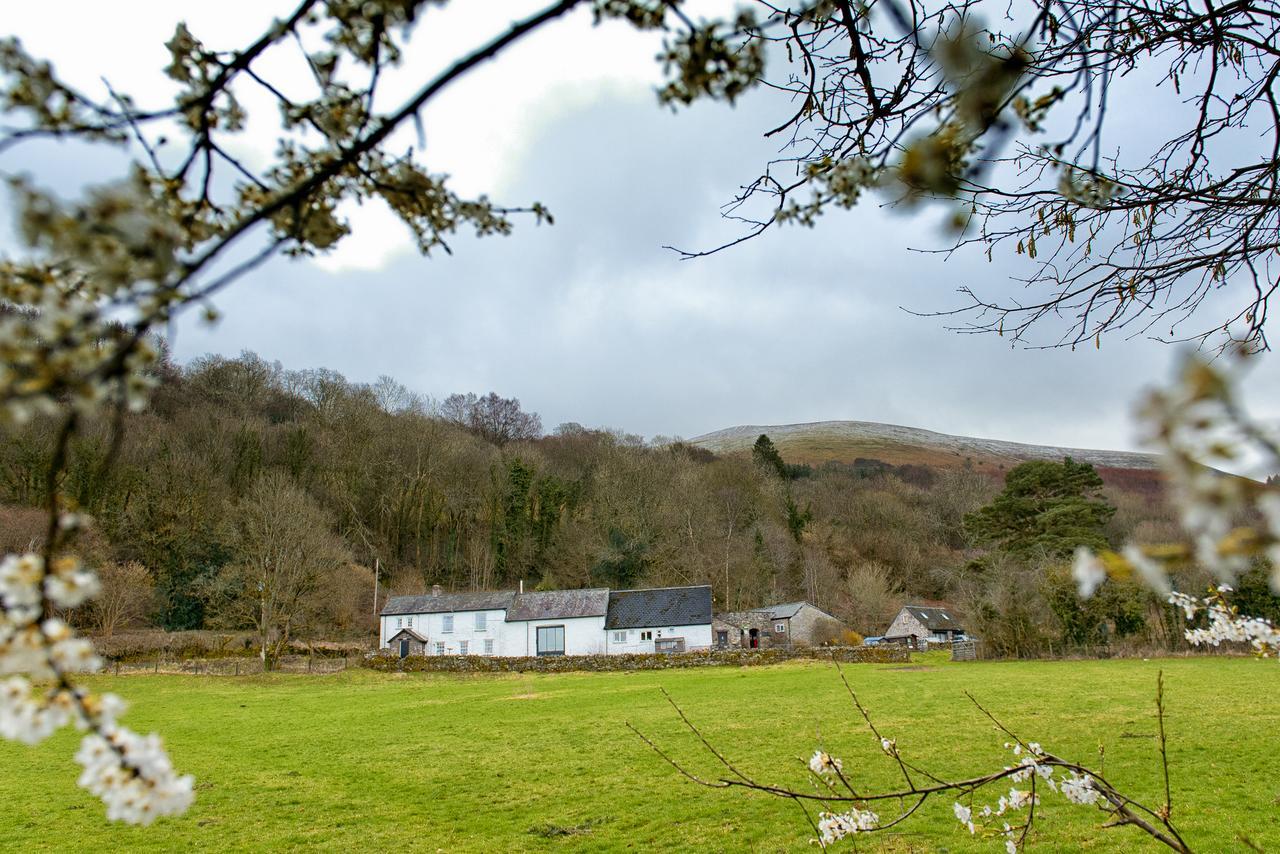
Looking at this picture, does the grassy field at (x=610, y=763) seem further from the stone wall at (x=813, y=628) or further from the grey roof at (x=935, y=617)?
the grey roof at (x=935, y=617)

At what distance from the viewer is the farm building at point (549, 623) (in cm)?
4325

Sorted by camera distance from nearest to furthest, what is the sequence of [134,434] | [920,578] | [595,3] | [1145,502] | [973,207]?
[595,3] → [973,207] → [134,434] → [1145,502] → [920,578]

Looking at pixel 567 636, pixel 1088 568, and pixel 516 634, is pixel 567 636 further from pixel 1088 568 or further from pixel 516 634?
pixel 1088 568

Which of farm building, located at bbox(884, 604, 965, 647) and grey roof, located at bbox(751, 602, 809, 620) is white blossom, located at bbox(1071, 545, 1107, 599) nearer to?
grey roof, located at bbox(751, 602, 809, 620)

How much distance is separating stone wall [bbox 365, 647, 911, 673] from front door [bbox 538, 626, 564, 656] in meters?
5.87

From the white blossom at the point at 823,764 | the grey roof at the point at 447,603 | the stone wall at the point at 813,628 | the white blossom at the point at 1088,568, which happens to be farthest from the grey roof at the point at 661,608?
the white blossom at the point at 1088,568

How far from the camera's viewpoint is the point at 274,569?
3616 centimetres

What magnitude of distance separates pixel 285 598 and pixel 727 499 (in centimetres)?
3385

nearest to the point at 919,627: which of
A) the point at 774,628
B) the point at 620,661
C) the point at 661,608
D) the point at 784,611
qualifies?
the point at 784,611

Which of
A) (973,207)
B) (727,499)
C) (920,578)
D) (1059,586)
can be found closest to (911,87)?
(973,207)

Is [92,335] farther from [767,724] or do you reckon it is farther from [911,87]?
[767,724]

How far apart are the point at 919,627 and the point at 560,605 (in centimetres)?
2440

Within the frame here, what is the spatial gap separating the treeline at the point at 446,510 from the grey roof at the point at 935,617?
10.1 ft

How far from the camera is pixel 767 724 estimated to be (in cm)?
1509
